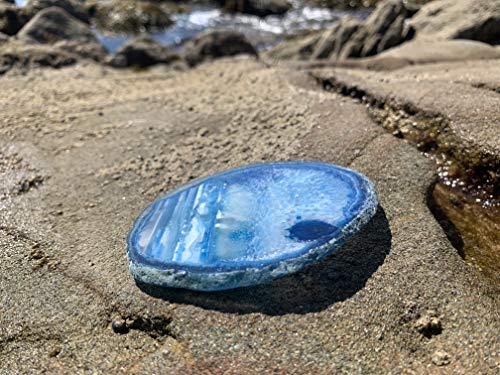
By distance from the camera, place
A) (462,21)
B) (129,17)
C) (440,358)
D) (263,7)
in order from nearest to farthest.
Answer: (440,358)
(462,21)
(129,17)
(263,7)

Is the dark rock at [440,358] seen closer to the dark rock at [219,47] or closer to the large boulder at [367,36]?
the large boulder at [367,36]

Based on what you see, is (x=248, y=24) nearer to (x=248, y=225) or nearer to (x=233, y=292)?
(x=248, y=225)

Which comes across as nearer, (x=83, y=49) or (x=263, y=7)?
(x=83, y=49)

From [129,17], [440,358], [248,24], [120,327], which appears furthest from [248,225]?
[129,17]

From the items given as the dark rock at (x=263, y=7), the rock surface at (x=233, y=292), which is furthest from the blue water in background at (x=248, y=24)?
the rock surface at (x=233, y=292)

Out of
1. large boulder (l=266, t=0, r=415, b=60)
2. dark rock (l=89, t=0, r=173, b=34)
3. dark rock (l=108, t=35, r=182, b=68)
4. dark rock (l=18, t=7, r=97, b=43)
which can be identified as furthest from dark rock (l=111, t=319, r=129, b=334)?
dark rock (l=89, t=0, r=173, b=34)

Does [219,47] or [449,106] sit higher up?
[449,106]
